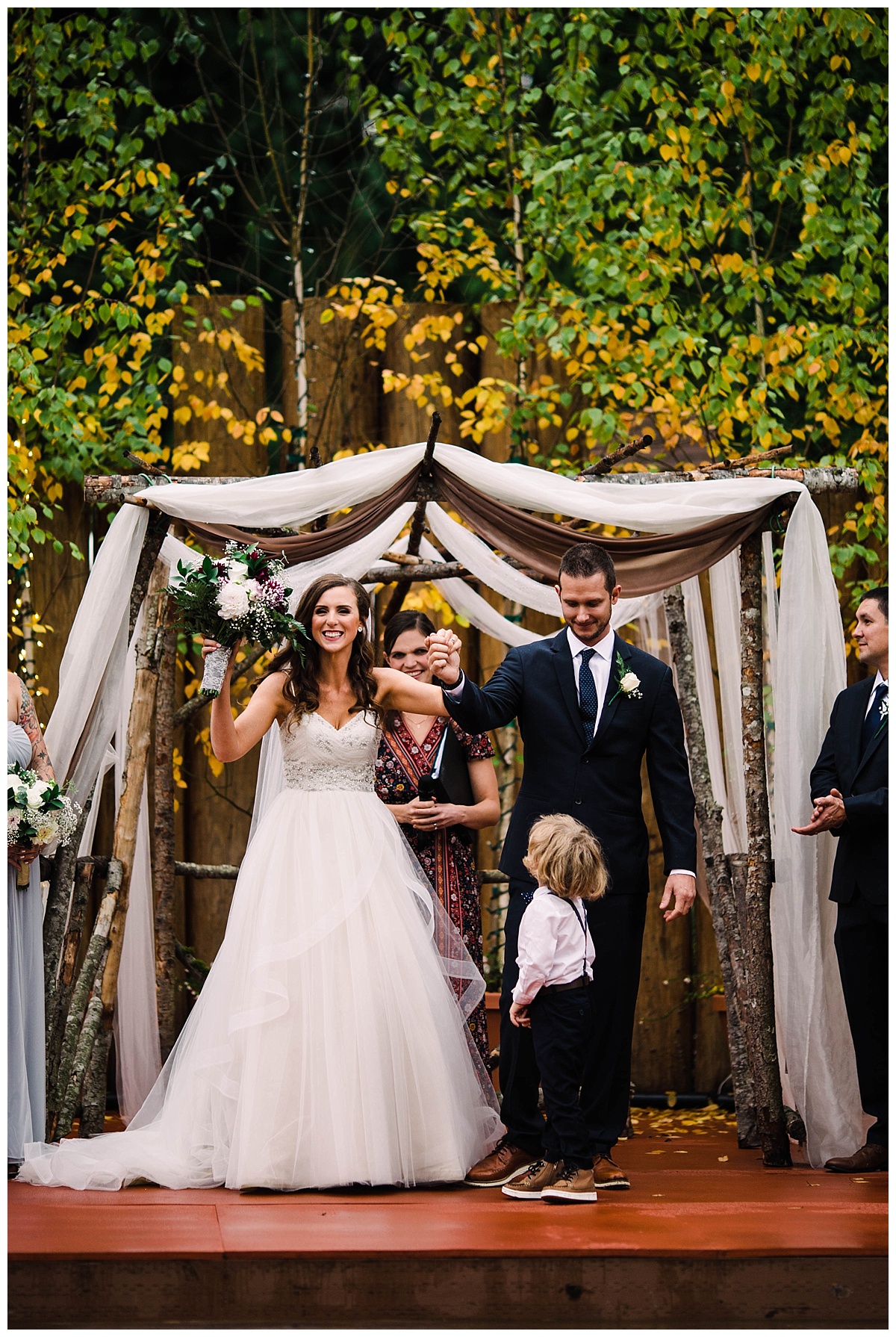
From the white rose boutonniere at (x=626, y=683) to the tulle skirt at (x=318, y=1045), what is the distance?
0.83 meters

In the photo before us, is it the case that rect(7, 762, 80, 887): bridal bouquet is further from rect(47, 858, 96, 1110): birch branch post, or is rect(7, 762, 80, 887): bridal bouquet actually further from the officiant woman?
the officiant woman

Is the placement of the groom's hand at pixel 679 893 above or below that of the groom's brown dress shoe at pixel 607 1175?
above

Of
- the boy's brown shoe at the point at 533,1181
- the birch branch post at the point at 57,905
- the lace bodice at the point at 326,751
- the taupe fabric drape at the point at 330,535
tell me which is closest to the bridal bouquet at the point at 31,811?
the birch branch post at the point at 57,905

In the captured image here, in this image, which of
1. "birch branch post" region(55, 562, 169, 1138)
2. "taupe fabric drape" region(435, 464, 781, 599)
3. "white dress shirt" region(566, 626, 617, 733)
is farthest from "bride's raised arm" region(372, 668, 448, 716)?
"birch branch post" region(55, 562, 169, 1138)

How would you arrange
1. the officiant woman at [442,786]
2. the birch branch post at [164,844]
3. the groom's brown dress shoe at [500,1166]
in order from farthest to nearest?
1. the birch branch post at [164,844]
2. the officiant woman at [442,786]
3. the groom's brown dress shoe at [500,1166]

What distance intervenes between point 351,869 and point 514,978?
583 millimetres

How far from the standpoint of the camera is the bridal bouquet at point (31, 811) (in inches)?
168

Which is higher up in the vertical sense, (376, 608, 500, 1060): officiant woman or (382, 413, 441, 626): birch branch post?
(382, 413, 441, 626): birch branch post

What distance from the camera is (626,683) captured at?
4.05 meters

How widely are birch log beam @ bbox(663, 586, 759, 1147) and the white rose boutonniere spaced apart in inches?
44.6

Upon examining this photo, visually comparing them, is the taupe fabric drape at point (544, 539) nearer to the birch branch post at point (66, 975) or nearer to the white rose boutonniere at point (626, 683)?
the white rose boutonniere at point (626, 683)

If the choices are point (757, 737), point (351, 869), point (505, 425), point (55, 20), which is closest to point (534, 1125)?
point (351, 869)

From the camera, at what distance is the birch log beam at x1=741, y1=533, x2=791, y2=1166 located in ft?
14.6

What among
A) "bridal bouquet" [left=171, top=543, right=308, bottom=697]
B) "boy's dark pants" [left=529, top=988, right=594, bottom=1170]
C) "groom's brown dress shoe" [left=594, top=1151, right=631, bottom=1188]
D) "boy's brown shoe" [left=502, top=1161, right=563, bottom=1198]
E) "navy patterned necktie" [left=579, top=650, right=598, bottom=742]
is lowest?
"groom's brown dress shoe" [left=594, top=1151, right=631, bottom=1188]
